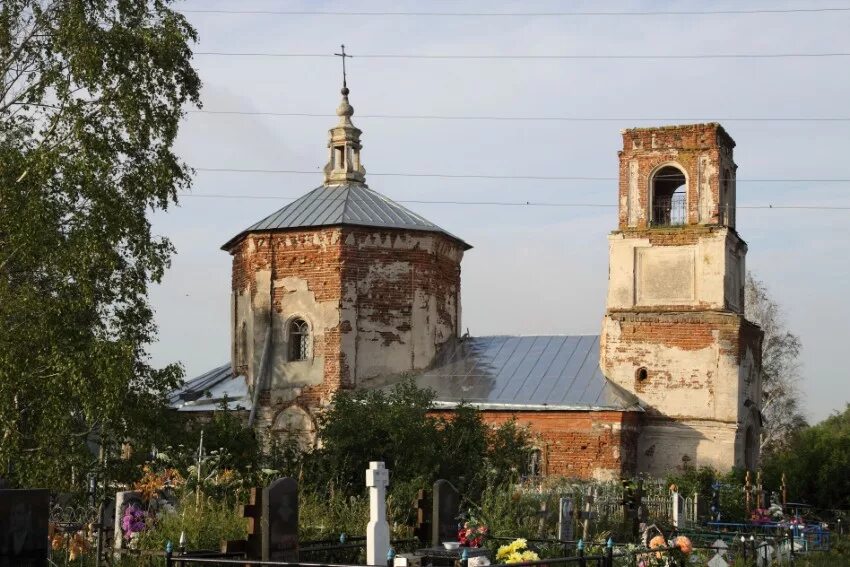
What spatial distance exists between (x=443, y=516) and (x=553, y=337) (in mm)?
14758

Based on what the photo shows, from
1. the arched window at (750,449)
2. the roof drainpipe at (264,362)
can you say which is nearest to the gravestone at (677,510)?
the arched window at (750,449)

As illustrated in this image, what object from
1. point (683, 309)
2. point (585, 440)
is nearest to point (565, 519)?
point (585, 440)

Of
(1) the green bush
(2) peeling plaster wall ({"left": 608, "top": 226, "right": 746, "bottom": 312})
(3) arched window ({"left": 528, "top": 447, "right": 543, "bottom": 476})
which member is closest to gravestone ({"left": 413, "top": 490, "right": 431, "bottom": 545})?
(1) the green bush

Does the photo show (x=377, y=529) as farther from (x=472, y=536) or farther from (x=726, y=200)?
(x=726, y=200)

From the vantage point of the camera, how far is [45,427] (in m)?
17.3

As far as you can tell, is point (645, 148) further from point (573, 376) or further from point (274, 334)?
point (274, 334)

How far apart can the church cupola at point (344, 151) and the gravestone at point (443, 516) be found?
53.6ft

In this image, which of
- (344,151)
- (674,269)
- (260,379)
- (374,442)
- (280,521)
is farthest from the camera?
(344,151)

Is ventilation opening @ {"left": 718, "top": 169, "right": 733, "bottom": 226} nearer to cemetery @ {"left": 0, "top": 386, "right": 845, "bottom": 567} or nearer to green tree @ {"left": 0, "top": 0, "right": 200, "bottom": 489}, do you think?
cemetery @ {"left": 0, "top": 386, "right": 845, "bottom": 567}

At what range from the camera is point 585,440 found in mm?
24969

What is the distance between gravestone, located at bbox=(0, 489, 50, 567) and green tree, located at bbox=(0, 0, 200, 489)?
803cm

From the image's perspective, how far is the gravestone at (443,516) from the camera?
1388cm

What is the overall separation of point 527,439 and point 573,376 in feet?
6.84

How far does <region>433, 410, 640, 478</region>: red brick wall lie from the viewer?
24609mm
